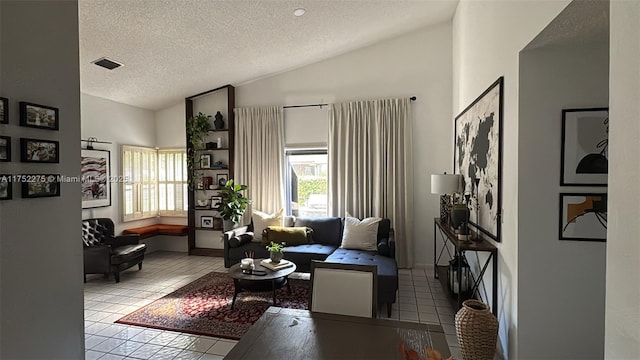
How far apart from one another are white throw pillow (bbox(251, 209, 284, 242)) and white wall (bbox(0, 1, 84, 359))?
2796 millimetres

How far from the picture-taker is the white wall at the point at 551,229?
205 centimetres

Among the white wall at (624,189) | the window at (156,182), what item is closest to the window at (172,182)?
the window at (156,182)

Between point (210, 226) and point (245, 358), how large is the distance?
475 centimetres

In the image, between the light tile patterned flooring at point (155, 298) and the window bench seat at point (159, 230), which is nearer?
the light tile patterned flooring at point (155, 298)

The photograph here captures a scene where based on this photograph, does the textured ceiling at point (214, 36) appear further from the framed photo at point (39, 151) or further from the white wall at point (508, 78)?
the framed photo at point (39, 151)

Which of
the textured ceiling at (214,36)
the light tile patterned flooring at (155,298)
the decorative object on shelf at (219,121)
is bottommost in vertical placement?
the light tile patterned flooring at (155,298)

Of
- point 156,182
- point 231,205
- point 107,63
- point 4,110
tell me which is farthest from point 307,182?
point 4,110

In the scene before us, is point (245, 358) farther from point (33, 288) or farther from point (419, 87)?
point (419, 87)

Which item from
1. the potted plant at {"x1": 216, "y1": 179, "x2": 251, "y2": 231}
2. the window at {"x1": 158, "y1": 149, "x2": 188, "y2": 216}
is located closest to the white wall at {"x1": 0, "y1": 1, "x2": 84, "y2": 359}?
the potted plant at {"x1": 216, "y1": 179, "x2": 251, "y2": 231}

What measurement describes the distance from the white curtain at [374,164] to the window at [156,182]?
3.01m

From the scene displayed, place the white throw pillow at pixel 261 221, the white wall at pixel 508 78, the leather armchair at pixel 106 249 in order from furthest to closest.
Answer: the white throw pillow at pixel 261 221
the leather armchair at pixel 106 249
the white wall at pixel 508 78

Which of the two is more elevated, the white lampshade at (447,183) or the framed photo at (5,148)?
the framed photo at (5,148)

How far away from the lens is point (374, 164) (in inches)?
191

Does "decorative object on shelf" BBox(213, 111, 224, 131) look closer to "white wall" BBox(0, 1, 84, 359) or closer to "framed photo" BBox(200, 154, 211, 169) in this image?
"framed photo" BBox(200, 154, 211, 169)
